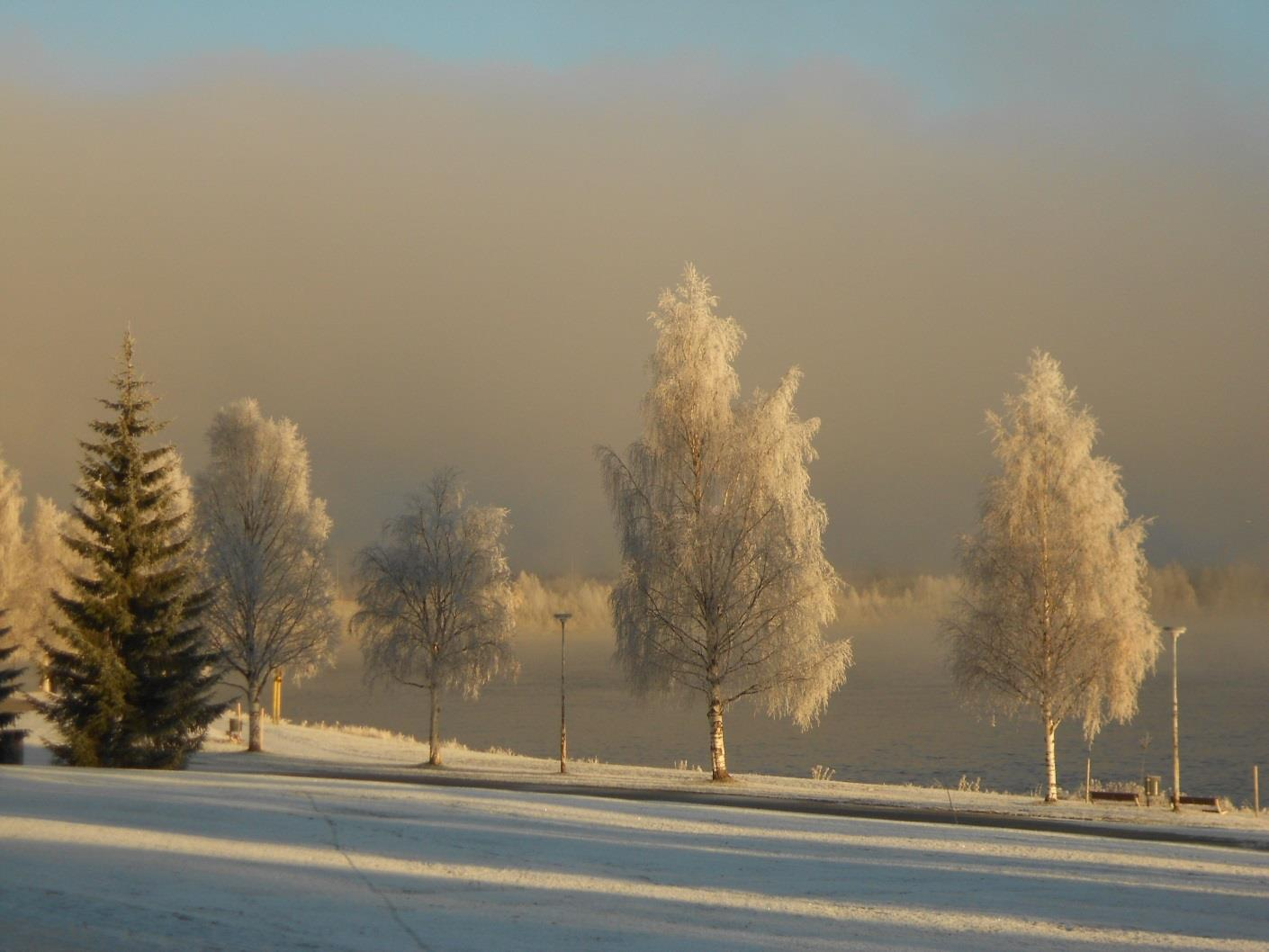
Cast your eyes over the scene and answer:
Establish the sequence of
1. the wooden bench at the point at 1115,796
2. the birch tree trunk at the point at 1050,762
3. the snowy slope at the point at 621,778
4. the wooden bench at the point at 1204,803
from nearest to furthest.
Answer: the snowy slope at the point at 621,778 → the wooden bench at the point at 1204,803 → the birch tree trunk at the point at 1050,762 → the wooden bench at the point at 1115,796

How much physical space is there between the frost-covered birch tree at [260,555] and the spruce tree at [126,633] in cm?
1332

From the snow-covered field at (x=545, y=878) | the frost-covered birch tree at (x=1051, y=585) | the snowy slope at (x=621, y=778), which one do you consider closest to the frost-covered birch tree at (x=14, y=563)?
the snowy slope at (x=621, y=778)

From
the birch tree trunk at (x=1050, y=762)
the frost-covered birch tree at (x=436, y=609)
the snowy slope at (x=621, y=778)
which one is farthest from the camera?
the frost-covered birch tree at (x=436, y=609)

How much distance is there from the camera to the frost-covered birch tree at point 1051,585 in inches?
1421

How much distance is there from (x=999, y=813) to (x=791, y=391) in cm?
1424

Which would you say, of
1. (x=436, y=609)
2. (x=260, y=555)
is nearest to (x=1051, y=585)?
(x=436, y=609)

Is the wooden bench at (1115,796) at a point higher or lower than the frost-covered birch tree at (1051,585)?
lower

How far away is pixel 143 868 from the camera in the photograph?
15.8m

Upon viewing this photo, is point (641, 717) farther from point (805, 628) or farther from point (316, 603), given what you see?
point (805, 628)

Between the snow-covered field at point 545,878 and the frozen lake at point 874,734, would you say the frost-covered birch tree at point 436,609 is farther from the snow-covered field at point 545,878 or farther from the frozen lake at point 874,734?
the snow-covered field at point 545,878

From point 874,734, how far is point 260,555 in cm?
3506

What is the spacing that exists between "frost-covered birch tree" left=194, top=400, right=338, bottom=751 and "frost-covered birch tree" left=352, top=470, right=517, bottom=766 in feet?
13.5

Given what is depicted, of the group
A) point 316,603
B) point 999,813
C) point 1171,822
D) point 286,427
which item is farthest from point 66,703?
point 1171,822

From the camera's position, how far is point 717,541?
1486 inches
